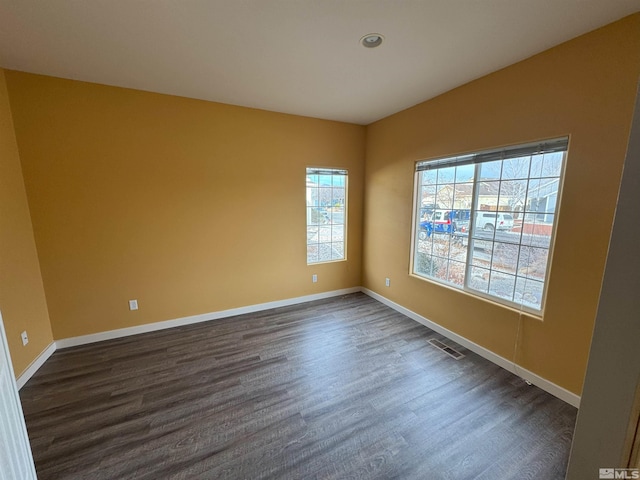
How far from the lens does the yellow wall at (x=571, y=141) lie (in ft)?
5.35

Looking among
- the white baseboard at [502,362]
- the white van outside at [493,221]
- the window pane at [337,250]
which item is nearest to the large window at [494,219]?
the white van outside at [493,221]

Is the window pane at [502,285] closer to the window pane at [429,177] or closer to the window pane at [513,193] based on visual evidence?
the window pane at [513,193]

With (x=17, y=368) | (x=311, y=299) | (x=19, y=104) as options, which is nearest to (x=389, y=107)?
(x=311, y=299)

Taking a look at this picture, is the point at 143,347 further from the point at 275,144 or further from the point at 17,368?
the point at 275,144

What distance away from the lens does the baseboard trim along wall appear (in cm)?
206

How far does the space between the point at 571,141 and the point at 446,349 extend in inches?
82.5

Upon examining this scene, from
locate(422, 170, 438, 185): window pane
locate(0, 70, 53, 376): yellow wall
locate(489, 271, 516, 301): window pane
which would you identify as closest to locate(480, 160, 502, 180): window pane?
locate(422, 170, 438, 185): window pane

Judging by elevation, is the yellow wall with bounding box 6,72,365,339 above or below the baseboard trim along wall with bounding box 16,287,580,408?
above

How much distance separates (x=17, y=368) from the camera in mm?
2070

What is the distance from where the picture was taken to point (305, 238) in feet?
12.2

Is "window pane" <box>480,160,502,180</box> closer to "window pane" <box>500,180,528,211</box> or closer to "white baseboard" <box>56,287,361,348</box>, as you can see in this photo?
"window pane" <box>500,180,528,211</box>

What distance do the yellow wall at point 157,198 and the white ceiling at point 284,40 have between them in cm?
33

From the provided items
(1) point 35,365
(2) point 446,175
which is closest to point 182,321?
(1) point 35,365

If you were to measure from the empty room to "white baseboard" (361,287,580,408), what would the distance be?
2 centimetres
